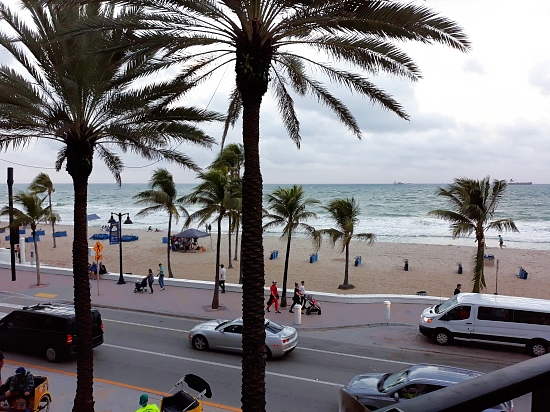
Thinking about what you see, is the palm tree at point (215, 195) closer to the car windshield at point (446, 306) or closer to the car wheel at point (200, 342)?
the car wheel at point (200, 342)

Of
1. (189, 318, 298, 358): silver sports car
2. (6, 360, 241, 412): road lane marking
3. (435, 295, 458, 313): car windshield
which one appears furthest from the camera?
(435, 295, 458, 313): car windshield

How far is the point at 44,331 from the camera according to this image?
45.2ft

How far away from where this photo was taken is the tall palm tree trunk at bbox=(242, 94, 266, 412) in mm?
7203

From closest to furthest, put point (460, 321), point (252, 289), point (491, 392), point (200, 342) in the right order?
point (491, 392), point (252, 289), point (200, 342), point (460, 321)

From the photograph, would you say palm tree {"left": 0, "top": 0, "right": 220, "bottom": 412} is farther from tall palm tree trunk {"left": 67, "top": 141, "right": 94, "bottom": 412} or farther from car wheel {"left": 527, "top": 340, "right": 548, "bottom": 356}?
car wheel {"left": 527, "top": 340, "right": 548, "bottom": 356}

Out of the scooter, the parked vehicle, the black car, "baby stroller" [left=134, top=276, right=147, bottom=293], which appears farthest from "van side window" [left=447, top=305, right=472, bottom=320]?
"baby stroller" [left=134, top=276, right=147, bottom=293]

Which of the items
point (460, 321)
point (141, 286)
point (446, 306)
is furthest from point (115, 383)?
point (141, 286)

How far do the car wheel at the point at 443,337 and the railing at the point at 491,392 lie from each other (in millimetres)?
16001

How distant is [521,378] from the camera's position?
1188mm

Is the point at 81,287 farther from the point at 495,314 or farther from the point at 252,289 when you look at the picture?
the point at 495,314

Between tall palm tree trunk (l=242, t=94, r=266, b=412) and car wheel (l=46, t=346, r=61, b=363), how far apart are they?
351 inches

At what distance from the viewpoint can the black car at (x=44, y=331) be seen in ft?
44.5

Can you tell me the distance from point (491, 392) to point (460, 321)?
636 inches

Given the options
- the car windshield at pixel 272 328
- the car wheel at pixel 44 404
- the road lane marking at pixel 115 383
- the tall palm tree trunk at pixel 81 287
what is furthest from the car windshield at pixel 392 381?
the car wheel at pixel 44 404
